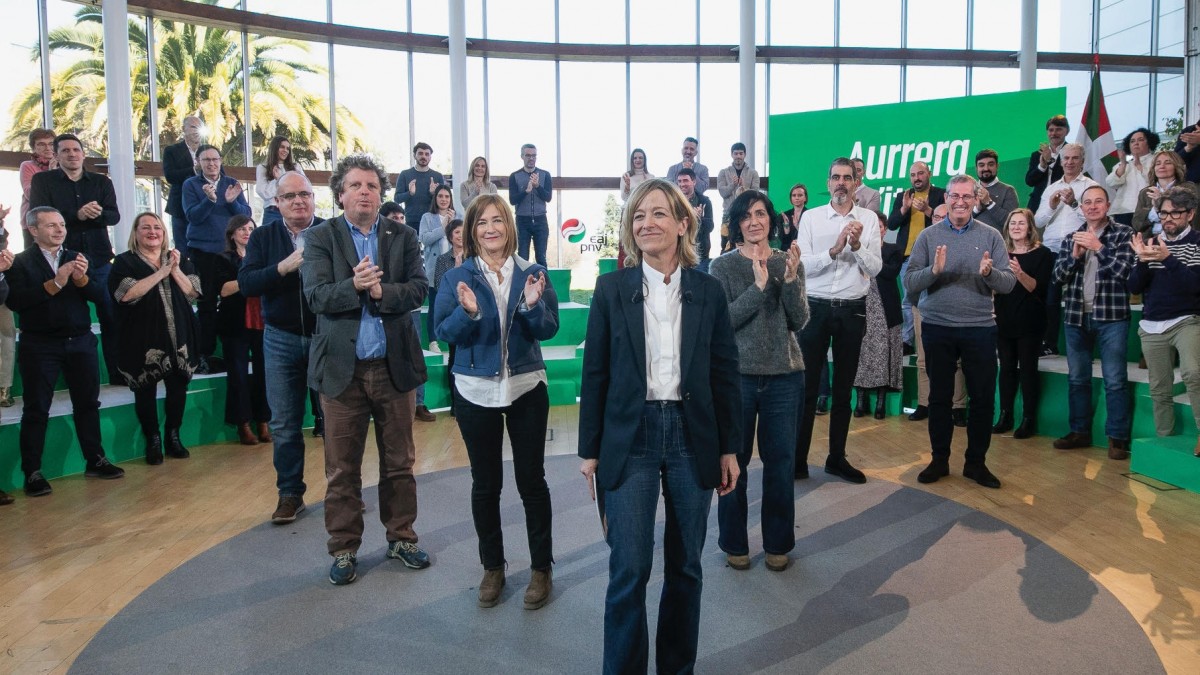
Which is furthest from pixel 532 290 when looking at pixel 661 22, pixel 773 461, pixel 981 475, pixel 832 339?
pixel 661 22

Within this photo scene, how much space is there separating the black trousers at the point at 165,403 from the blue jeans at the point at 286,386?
5.96 ft

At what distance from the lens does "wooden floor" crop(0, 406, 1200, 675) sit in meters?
2.85

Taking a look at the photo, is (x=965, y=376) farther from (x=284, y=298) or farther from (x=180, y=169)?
(x=180, y=169)

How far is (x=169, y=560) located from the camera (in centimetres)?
351

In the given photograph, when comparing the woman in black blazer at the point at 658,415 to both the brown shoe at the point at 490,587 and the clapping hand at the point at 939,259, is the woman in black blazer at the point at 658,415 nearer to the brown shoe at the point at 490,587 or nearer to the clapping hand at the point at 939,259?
the brown shoe at the point at 490,587

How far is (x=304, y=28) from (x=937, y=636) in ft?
40.6

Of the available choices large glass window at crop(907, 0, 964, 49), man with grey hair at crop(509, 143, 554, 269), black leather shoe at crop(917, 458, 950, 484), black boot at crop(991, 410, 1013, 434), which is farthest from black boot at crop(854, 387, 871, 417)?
large glass window at crop(907, 0, 964, 49)

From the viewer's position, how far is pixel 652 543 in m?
2.07

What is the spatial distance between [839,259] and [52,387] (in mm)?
4633

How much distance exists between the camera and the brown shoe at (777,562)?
330 centimetres

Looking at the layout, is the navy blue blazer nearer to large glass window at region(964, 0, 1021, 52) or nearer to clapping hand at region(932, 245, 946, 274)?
clapping hand at region(932, 245, 946, 274)

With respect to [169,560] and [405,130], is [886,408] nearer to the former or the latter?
[169,560]

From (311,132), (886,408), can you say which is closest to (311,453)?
(886,408)

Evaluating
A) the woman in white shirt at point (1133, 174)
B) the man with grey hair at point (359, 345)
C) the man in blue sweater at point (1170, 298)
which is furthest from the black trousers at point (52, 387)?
the woman in white shirt at point (1133, 174)
